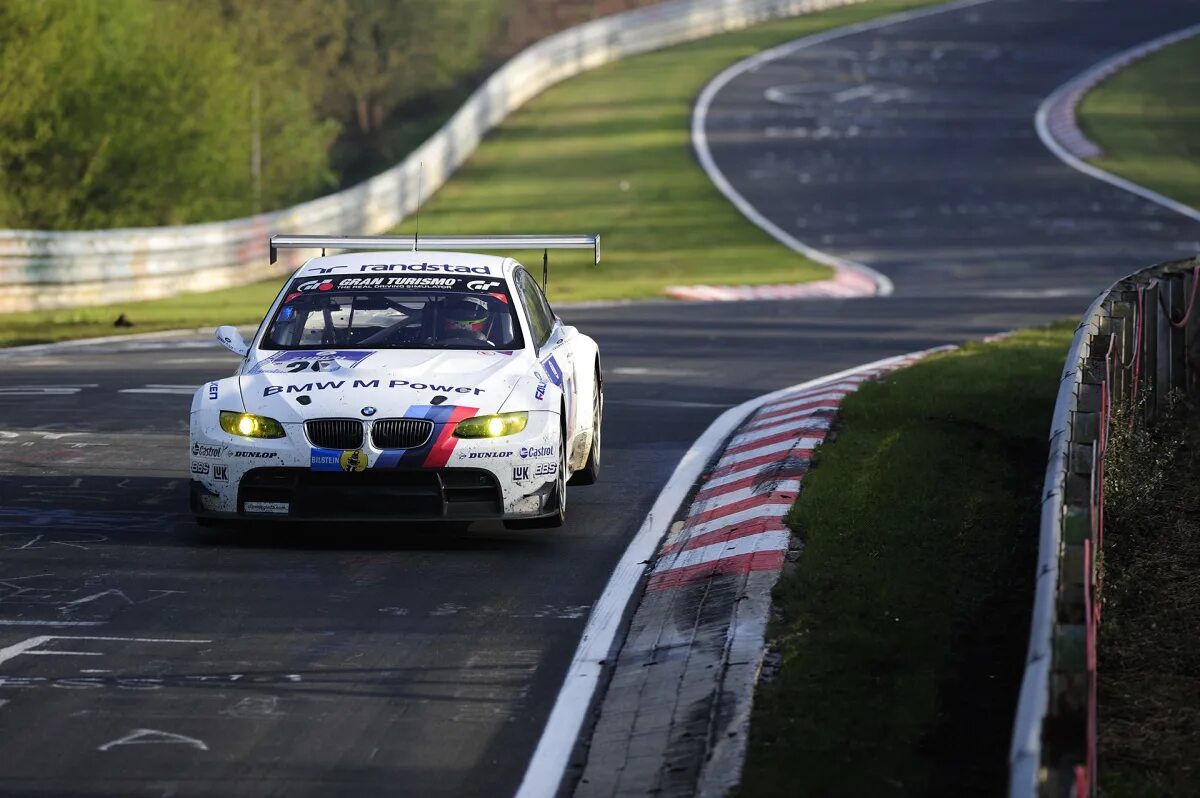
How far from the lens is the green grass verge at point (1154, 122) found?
159 feet

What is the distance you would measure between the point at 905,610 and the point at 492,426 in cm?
271

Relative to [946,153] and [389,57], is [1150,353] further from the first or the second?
[389,57]

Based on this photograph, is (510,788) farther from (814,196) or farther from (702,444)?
(814,196)

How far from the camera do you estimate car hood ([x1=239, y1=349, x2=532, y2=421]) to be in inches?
398

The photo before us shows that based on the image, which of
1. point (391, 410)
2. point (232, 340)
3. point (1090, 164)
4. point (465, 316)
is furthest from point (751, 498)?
point (1090, 164)

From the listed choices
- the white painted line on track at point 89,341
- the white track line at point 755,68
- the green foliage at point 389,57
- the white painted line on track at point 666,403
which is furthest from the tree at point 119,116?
the white painted line on track at point 666,403

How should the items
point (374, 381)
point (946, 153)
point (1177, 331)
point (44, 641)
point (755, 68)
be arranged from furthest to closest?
point (755, 68) → point (946, 153) → point (1177, 331) → point (374, 381) → point (44, 641)

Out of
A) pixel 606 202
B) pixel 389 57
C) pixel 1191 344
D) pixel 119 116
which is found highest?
pixel 1191 344

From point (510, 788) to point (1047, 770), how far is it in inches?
74.4

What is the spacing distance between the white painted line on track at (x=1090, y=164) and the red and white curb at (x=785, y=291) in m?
12.3

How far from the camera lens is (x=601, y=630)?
8.48 m

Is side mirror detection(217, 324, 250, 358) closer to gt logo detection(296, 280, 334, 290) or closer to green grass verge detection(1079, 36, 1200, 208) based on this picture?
gt logo detection(296, 280, 334, 290)

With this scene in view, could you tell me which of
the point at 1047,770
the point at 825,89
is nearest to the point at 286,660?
the point at 1047,770

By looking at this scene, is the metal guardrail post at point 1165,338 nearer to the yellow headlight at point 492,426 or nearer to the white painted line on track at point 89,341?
the yellow headlight at point 492,426
